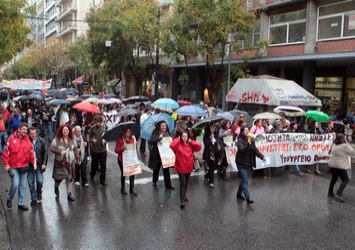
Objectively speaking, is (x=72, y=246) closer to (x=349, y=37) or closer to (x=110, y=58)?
(x=349, y=37)

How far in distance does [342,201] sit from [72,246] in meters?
5.92

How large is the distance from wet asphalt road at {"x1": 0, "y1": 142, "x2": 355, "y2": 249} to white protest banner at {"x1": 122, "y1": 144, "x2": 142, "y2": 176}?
0.54 metres

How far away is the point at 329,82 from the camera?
828 inches

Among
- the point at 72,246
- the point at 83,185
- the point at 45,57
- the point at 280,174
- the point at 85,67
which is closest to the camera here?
the point at 72,246

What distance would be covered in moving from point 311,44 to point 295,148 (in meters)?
9.86

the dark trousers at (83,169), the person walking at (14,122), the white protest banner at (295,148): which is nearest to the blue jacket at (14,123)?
the person walking at (14,122)

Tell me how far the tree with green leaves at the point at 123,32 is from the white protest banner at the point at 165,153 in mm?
14658

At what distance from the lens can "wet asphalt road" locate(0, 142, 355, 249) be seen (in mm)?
6117

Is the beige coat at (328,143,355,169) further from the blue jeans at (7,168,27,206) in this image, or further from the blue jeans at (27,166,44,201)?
the blue jeans at (7,168,27,206)

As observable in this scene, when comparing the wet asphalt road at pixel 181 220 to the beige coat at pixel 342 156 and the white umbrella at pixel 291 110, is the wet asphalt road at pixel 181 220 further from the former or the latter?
the white umbrella at pixel 291 110

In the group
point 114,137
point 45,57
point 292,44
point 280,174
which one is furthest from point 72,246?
point 45,57

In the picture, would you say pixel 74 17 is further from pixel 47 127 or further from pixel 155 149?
pixel 155 149

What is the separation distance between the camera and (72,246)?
5871 mm

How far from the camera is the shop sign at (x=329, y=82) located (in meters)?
20.5
